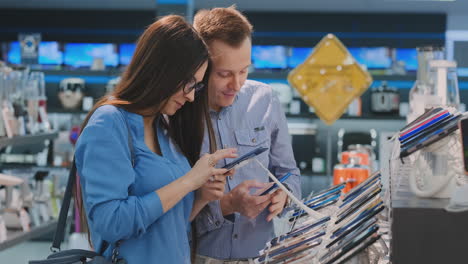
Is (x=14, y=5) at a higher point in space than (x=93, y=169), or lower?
higher

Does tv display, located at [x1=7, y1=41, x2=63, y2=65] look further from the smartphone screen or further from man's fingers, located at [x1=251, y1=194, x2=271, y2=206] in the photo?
the smartphone screen

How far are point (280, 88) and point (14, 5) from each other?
477 centimetres

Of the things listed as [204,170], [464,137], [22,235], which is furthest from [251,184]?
[22,235]

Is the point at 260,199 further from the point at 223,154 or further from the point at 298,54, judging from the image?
the point at 298,54

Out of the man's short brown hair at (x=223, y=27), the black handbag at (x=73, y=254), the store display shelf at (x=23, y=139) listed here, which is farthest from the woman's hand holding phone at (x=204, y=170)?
the store display shelf at (x=23, y=139)

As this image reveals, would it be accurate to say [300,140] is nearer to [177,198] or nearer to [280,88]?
[280,88]

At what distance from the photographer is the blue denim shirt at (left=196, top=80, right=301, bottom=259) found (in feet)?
7.15

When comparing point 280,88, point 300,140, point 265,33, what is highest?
point 265,33

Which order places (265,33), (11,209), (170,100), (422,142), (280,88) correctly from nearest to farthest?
(422,142)
(170,100)
(11,209)
(280,88)
(265,33)

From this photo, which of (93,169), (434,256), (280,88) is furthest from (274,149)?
(280,88)

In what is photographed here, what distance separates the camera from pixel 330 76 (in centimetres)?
528

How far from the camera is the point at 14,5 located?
35.7 ft

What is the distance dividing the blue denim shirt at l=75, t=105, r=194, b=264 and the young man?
283 mm

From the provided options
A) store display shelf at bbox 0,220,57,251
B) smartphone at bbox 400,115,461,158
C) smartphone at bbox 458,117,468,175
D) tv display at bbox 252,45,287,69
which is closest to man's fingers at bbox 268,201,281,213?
smartphone at bbox 400,115,461,158
